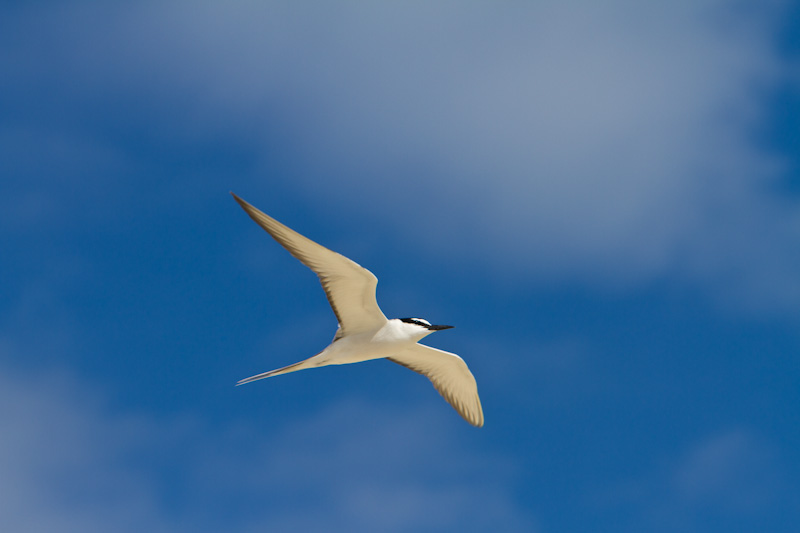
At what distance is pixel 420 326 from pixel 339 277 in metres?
2.57

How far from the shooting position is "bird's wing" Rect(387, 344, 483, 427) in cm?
1852

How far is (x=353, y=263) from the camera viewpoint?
15.3m

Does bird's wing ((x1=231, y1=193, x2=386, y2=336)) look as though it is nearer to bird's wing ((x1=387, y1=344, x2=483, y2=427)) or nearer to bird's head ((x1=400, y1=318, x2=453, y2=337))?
bird's head ((x1=400, y1=318, x2=453, y2=337))

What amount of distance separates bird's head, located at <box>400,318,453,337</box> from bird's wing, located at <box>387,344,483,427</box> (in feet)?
2.86

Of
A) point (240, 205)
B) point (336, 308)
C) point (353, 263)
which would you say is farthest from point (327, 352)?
point (240, 205)

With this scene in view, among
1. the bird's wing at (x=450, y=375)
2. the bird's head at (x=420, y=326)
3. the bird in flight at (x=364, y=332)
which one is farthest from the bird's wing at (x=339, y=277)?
the bird's wing at (x=450, y=375)

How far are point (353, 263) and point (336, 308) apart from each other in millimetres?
1559

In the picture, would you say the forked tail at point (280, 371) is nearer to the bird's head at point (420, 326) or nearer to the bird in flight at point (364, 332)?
the bird in flight at point (364, 332)

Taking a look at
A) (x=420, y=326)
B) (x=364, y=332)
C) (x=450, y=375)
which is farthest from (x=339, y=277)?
(x=450, y=375)

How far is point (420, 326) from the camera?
57.3 ft

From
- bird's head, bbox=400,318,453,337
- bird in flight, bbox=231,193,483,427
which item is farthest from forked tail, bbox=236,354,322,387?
bird's head, bbox=400,318,453,337

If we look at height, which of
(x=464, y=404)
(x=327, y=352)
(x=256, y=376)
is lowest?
(x=256, y=376)

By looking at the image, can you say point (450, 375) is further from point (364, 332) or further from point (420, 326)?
point (364, 332)

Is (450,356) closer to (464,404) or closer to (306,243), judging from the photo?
(464,404)
